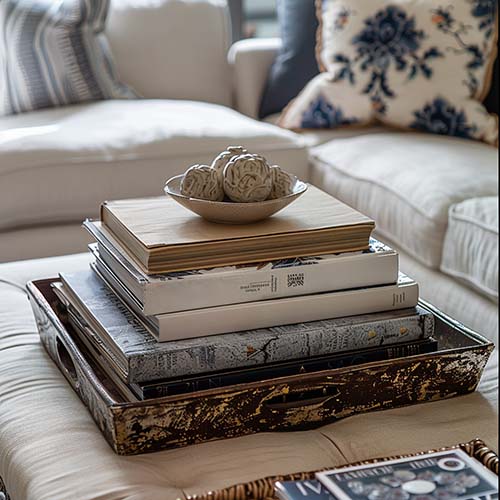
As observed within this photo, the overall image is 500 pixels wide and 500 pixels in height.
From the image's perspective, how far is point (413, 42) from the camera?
2492mm

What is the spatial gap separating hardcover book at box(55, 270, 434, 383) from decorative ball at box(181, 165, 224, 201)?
0.16m

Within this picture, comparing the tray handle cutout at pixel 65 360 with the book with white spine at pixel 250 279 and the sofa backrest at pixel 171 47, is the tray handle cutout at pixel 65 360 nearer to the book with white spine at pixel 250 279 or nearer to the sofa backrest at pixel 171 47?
the book with white spine at pixel 250 279

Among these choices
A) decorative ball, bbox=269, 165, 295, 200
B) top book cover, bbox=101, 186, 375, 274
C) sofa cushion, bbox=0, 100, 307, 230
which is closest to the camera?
top book cover, bbox=101, 186, 375, 274

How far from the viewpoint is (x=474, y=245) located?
6.11 feet

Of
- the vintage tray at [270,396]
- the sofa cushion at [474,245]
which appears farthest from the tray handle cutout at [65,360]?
the sofa cushion at [474,245]

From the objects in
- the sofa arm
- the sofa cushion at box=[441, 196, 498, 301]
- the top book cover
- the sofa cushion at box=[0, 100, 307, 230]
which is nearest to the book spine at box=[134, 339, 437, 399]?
the top book cover

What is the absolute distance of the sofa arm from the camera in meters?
2.80

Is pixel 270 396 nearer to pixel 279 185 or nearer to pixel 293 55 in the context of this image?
pixel 279 185

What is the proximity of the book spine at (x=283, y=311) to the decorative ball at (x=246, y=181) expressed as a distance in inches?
5.2

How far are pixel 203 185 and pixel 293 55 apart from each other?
173cm

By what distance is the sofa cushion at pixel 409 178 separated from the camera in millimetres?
1988

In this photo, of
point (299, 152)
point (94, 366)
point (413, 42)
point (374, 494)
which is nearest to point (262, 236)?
point (94, 366)

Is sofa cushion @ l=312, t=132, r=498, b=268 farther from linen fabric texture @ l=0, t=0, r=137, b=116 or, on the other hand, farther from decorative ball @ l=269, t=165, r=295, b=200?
decorative ball @ l=269, t=165, r=295, b=200

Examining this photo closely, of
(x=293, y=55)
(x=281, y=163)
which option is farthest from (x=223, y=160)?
(x=293, y=55)
